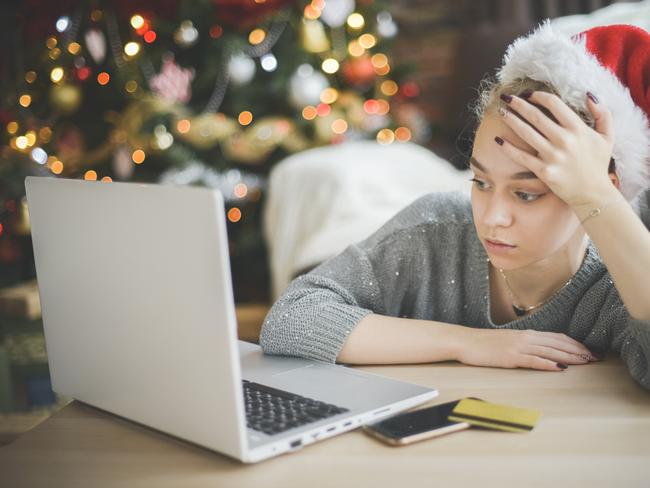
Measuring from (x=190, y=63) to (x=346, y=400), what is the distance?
242 cm

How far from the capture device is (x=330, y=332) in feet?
3.25

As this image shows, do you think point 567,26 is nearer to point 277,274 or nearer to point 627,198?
point 277,274

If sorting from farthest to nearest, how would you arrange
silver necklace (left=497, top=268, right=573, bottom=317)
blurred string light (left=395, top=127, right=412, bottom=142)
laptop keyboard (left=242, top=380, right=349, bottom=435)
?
blurred string light (left=395, top=127, right=412, bottom=142) < silver necklace (left=497, top=268, right=573, bottom=317) < laptop keyboard (left=242, top=380, right=349, bottom=435)

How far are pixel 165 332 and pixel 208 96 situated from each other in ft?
8.00

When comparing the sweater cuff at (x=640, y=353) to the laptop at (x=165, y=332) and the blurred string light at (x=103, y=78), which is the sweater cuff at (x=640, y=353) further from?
the blurred string light at (x=103, y=78)

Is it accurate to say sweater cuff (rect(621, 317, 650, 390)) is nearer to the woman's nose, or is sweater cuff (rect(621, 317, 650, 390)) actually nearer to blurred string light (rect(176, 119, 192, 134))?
the woman's nose

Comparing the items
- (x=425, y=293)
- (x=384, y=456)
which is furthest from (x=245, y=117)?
(x=384, y=456)

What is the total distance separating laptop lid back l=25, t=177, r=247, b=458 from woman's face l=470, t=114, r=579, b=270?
452 millimetres

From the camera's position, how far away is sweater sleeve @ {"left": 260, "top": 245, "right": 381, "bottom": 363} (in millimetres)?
988

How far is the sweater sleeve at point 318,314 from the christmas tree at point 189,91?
168 cm

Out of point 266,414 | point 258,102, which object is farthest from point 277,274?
point 266,414

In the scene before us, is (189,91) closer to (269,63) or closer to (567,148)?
(269,63)

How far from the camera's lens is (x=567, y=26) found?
7.35ft

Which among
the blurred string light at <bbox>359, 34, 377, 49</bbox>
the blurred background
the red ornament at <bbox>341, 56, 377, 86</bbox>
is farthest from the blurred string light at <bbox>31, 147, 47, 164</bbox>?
the blurred string light at <bbox>359, 34, 377, 49</bbox>
